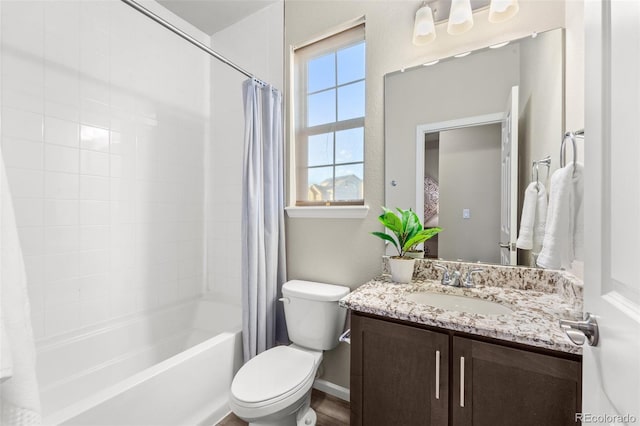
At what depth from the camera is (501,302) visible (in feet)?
3.69

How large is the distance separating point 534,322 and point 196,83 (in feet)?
8.72

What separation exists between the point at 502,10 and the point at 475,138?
0.57 meters

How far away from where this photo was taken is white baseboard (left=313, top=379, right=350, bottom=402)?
5.63 ft

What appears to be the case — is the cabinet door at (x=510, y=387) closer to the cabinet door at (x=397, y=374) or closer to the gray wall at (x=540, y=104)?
the cabinet door at (x=397, y=374)

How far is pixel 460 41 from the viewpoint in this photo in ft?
4.57

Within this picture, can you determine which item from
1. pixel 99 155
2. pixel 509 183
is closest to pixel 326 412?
pixel 509 183

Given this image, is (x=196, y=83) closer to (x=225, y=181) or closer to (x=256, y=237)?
(x=225, y=181)

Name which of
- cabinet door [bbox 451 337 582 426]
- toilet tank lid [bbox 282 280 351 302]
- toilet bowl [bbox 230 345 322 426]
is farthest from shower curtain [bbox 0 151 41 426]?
cabinet door [bbox 451 337 582 426]

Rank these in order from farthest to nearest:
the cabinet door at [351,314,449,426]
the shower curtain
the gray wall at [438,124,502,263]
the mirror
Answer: the gray wall at [438,124,502,263] → the mirror → the cabinet door at [351,314,449,426] → the shower curtain

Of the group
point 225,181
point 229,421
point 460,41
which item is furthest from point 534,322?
point 225,181

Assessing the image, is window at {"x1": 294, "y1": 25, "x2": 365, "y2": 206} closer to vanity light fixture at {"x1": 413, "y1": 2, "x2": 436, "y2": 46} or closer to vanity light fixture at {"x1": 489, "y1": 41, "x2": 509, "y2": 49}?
vanity light fixture at {"x1": 413, "y1": 2, "x2": 436, "y2": 46}

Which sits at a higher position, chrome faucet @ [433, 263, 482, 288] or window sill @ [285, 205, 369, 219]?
window sill @ [285, 205, 369, 219]

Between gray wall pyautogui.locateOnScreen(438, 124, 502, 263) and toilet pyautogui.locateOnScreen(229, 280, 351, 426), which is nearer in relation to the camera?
toilet pyautogui.locateOnScreen(229, 280, 351, 426)

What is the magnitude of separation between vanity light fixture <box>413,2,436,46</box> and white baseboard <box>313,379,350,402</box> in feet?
6.80
